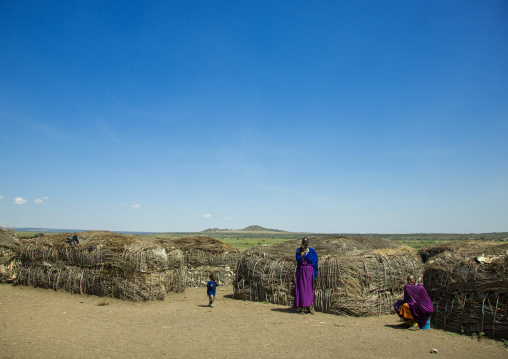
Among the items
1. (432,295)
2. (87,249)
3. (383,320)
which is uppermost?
(87,249)

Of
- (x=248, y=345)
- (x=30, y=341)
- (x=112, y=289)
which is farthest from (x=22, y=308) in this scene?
(x=248, y=345)

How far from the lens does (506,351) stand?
283 inches

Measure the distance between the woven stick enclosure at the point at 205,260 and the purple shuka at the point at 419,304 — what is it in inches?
397

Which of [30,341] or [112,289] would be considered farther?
[112,289]

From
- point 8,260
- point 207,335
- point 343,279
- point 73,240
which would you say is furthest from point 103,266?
point 343,279

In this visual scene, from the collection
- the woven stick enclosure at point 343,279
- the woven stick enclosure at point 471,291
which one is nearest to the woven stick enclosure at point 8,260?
the woven stick enclosure at point 343,279

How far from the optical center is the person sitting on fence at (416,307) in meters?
8.74

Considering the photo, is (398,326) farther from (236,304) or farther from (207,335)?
(236,304)

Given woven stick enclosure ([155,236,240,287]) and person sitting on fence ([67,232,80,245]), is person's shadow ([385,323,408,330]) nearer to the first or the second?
woven stick enclosure ([155,236,240,287])

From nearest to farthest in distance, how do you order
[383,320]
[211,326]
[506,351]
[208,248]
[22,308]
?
[506,351], [211,326], [383,320], [22,308], [208,248]

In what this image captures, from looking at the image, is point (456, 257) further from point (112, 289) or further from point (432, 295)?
point (112, 289)

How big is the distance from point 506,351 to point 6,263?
18907 millimetres

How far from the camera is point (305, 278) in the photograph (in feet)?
34.8

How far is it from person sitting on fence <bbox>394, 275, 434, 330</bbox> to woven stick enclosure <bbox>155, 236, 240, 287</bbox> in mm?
9942
